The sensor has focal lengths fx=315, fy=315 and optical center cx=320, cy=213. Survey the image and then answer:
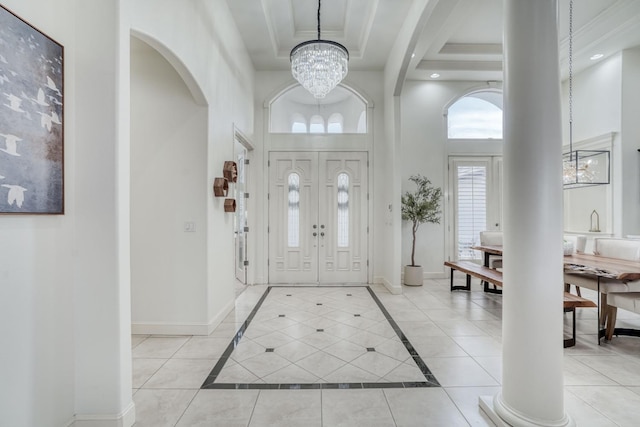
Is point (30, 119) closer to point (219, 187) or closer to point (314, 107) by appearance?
point (219, 187)

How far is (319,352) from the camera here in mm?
3020

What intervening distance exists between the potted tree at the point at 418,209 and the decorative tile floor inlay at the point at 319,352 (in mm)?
1466

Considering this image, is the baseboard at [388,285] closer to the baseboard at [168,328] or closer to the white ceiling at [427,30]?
the baseboard at [168,328]

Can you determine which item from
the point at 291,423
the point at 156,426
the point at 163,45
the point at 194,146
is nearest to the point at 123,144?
the point at 163,45

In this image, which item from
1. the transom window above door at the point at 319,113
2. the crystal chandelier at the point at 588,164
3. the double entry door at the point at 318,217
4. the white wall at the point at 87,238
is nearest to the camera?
the white wall at the point at 87,238

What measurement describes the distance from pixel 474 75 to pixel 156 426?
7085 mm

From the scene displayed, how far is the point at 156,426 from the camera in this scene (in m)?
1.98

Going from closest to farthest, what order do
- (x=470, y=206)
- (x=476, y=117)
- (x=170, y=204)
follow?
(x=170, y=204)
(x=470, y=206)
(x=476, y=117)

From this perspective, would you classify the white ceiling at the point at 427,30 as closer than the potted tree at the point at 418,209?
Yes

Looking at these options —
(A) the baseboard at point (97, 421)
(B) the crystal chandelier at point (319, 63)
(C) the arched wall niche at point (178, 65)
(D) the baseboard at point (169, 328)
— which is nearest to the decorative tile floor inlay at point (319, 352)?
(D) the baseboard at point (169, 328)

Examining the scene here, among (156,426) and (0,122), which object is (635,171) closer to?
(156,426)

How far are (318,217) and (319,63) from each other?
2.86m

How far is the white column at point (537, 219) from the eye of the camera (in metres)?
1.78

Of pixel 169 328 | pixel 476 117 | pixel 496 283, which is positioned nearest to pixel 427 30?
pixel 476 117
